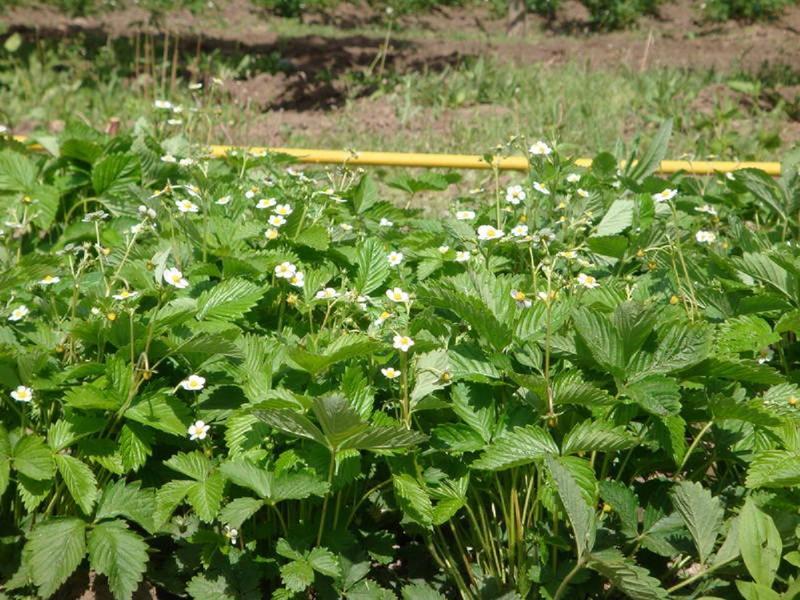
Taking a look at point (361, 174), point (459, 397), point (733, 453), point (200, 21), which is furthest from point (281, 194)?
point (200, 21)

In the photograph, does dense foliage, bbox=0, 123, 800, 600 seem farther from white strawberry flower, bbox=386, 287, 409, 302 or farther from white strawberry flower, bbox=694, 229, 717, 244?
white strawberry flower, bbox=694, 229, 717, 244

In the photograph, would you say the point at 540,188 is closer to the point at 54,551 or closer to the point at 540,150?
the point at 540,150

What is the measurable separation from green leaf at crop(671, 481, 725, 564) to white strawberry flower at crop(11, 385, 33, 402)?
123 cm

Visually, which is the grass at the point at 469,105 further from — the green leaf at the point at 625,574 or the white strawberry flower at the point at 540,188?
the green leaf at the point at 625,574

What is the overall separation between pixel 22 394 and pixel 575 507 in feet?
3.48

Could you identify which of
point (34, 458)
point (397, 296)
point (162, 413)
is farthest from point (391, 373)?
point (34, 458)

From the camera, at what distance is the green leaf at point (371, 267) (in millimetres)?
2217

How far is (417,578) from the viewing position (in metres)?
1.97

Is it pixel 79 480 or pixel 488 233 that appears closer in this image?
pixel 79 480

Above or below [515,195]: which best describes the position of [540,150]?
above

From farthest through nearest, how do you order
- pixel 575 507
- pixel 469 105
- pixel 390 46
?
pixel 390 46 < pixel 469 105 < pixel 575 507

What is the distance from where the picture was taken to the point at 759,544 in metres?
1.61

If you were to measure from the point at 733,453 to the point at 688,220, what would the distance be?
102cm

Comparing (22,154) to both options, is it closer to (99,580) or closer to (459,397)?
(99,580)
